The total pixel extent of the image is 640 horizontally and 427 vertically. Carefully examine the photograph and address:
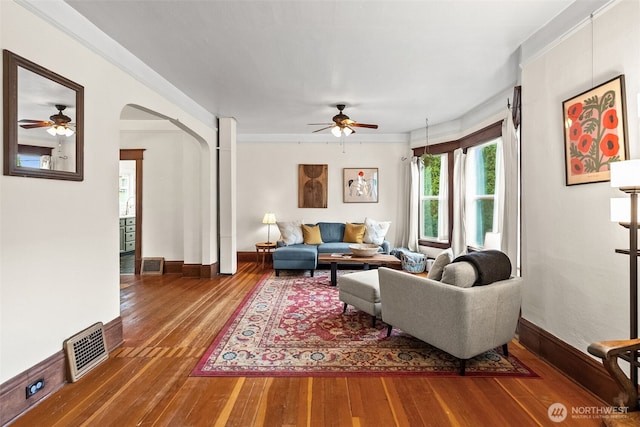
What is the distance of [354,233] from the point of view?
6.34 metres

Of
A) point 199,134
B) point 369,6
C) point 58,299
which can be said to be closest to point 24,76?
point 58,299

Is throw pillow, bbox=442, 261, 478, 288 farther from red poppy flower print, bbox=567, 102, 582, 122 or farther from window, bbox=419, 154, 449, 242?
window, bbox=419, 154, 449, 242

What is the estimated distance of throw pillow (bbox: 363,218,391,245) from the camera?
20.4ft

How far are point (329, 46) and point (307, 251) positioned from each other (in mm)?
3380

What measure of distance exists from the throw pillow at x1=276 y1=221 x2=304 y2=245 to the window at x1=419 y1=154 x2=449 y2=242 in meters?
2.51

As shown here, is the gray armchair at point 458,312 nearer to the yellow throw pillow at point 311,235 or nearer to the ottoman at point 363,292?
the ottoman at point 363,292

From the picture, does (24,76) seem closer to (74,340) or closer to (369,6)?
(74,340)

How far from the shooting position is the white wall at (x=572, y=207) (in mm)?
1955

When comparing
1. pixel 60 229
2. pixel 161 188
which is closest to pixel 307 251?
pixel 161 188

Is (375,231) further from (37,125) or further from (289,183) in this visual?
(37,125)

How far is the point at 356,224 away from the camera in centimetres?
649

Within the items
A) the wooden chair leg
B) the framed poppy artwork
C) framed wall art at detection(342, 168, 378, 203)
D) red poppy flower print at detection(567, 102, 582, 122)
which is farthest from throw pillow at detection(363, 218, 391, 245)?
the wooden chair leg

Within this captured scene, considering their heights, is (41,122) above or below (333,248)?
above

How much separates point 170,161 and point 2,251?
13.2 feet
